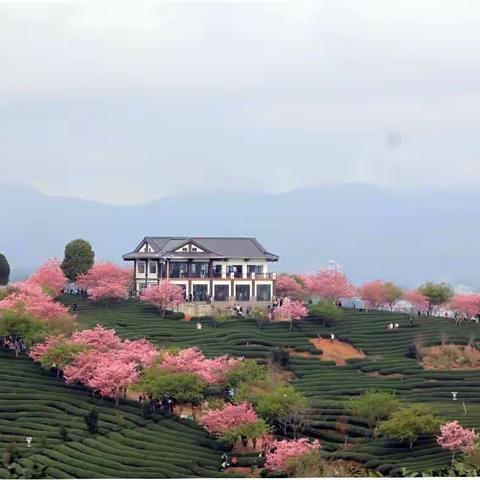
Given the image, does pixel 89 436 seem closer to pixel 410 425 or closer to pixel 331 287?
pixel 410 425

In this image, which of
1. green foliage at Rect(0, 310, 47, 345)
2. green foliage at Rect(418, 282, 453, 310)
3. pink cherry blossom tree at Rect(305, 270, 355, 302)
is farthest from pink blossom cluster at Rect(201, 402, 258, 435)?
green foliage at Rect(418, 282, 453, 310)

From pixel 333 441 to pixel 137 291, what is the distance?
117 ft

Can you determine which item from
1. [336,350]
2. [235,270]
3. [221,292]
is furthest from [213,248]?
[336,350]

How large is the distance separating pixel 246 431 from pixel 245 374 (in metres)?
7.99

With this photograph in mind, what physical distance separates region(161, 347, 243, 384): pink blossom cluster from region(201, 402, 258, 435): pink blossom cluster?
→ 15.4ft

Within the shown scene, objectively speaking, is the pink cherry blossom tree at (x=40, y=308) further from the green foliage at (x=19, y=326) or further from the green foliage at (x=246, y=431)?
the green foliage at (x=246, y=431)

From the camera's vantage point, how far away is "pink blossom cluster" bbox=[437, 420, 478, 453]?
51.4 metres

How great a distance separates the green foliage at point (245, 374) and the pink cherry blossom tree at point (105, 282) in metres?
21.4

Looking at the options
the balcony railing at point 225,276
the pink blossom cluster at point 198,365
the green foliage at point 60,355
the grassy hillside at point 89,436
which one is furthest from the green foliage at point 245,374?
the balcony railing at point 225,276

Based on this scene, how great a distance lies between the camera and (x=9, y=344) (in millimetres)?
67312

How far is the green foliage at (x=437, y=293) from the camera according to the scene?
90.4 metres

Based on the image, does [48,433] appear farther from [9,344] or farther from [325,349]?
[325,349]

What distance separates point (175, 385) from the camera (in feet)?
191

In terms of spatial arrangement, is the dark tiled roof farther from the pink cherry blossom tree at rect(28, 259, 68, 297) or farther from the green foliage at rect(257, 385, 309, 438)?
the green foliage at rect(257, 385, 309, 438)
